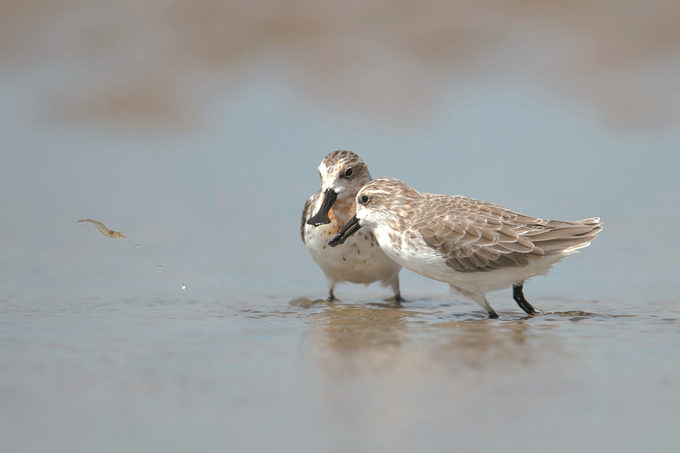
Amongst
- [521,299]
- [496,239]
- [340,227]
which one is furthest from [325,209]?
[521,299]

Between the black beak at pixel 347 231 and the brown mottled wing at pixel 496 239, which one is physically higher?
the black beak at pixel 347 231

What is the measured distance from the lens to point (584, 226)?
587 centimetres

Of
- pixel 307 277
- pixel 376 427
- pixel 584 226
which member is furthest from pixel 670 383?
pixel 307 277

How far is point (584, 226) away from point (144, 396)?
3.93 meters

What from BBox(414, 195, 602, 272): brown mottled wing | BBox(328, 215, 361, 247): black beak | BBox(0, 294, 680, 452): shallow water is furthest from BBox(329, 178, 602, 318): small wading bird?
BBox(0, 294, 680, 452): shallow water

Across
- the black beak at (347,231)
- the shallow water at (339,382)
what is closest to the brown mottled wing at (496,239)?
the shallow water at (339,382)

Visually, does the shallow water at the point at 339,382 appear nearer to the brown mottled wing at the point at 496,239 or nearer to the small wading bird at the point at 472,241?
the small wading bird at the point at 472,241

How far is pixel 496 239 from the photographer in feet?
19.1

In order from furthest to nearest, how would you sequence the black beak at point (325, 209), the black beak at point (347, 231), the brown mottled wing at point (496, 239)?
the black beak at point (325, 209), the black beak at point (347, 231), the brown mottled wing at point (496, 239)

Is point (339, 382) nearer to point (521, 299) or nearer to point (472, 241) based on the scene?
point (472, 241)

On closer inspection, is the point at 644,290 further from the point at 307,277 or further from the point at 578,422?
the point at 578,422

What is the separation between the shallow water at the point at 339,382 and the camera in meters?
3.19

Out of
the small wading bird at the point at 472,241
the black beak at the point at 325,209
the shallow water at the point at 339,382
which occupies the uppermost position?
the black beak at the point at 325,209

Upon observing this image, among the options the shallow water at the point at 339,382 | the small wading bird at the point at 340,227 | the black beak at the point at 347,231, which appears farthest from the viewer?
the small wading bird at the point at 340,227
